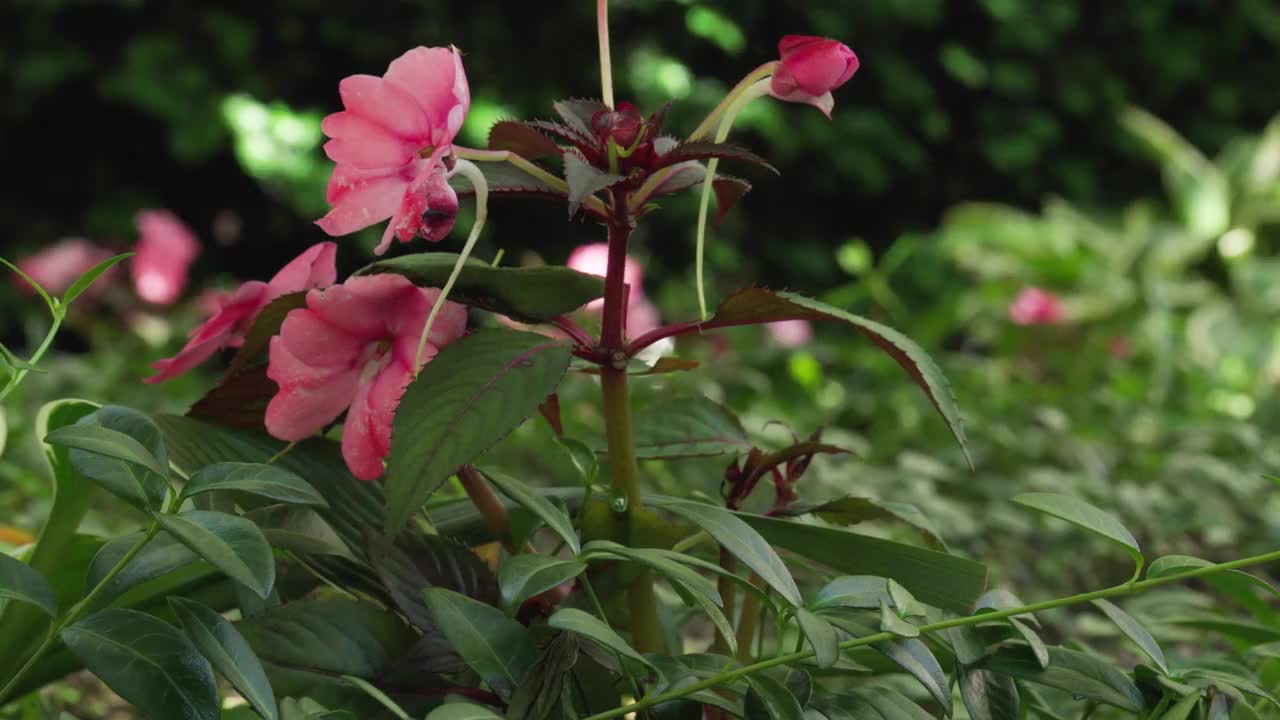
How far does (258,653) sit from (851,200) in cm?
346

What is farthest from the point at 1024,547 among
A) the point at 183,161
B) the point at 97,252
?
the point at 183,161

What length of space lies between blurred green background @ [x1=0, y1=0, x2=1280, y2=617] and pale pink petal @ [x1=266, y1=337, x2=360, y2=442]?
98cm

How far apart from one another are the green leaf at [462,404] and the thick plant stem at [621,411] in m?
0.04

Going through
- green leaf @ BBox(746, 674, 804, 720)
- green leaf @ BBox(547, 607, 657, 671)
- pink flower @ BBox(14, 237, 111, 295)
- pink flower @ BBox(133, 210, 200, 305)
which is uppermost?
pink flower @ BBox(133, 210, 200, 305)

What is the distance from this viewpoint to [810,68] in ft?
2.00

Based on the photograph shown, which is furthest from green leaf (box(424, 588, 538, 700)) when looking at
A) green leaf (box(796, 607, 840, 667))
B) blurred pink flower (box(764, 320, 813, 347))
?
blurred pink flower (box(764, 320, 813, 347))

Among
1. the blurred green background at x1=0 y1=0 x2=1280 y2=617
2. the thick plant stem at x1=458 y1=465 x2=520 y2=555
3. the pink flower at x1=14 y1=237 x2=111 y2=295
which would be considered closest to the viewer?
the thick plant stem at x1=458 y1=465 x2=520 y2=555

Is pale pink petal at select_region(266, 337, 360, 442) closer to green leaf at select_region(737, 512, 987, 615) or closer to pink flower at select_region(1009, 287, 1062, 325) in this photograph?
green leaf at select_region(737, 512, 987, 615)

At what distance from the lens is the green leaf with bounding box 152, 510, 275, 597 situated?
46 centimetres

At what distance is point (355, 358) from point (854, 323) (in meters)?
0.25

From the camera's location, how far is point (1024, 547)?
1486 millimetres

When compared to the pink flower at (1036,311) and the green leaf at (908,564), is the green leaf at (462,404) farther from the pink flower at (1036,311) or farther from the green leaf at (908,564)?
the pink flower at (1036,311)

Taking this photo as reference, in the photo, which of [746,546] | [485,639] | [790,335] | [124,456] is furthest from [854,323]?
[790,335]

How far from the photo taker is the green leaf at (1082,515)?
1.80 ft
